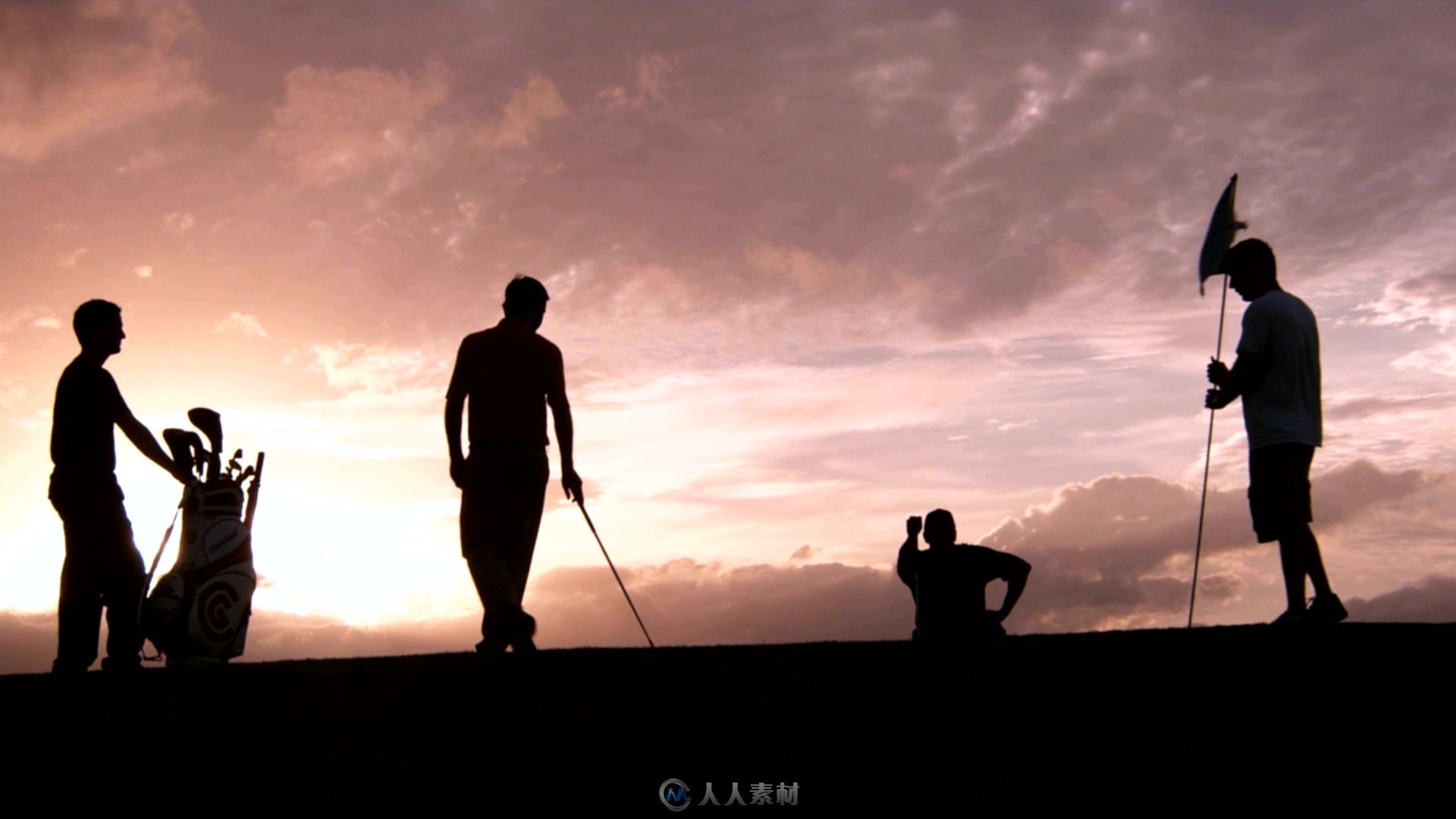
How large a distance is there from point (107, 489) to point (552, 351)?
2.81 m

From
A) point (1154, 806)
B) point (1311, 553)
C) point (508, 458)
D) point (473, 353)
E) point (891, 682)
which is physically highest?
point (473, 353)

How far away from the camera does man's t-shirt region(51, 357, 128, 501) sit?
27.7 ft

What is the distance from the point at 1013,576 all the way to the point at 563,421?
357 centimetres

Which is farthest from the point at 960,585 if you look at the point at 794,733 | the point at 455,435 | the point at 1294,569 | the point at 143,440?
the point at 143,440

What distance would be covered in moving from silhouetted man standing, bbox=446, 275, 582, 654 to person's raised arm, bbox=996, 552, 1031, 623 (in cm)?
355

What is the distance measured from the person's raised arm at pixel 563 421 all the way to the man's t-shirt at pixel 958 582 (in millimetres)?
2933

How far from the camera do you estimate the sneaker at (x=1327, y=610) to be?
783 centimetres

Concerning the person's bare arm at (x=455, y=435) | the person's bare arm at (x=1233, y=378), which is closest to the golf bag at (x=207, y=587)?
→ the person's bare arm at (x=455, y=435)

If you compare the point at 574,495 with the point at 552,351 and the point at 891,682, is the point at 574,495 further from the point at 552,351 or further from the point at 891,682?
the point at 891,682

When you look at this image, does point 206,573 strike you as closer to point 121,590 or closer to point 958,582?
point 121,590

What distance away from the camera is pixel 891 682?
20.8ft

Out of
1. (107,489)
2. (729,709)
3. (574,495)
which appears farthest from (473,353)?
(729,709)

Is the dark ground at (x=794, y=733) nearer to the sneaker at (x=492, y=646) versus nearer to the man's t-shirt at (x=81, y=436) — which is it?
the sneaker at (x=492, y=646)

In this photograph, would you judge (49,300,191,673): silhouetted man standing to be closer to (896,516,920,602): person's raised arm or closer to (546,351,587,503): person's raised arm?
(546,351,587,503): person's raised arm
